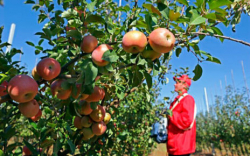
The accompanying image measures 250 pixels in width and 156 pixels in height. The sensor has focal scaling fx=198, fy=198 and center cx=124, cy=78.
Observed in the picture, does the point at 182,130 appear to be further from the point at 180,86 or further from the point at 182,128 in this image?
the point at 180,86

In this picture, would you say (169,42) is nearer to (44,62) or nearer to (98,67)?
(98,67)

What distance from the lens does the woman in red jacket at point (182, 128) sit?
89.1 inches

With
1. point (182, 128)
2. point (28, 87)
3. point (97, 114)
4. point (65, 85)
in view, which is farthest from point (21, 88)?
point (182, 128)

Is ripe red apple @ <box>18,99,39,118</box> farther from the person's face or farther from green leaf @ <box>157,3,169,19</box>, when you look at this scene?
the person's face

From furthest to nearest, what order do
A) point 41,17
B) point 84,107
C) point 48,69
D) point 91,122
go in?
1. point 41,17
2. point 91,122
3. point 84,107
4. point 48,69

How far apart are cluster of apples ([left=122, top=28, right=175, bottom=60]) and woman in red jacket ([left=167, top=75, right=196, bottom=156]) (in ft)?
5.78

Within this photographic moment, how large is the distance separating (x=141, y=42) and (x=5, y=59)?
680 mm

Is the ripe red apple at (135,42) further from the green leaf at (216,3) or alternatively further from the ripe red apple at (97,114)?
the ripe red apple at (97,114)

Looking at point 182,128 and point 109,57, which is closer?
point 109,57

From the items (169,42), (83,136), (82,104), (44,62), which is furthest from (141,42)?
(83,136)

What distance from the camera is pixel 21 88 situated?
66 centimetres

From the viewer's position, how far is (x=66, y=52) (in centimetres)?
90

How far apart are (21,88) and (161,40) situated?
0.48m

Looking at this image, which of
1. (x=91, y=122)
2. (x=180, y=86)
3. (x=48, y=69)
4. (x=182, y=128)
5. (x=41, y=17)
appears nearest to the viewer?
(x=48, y=69)
